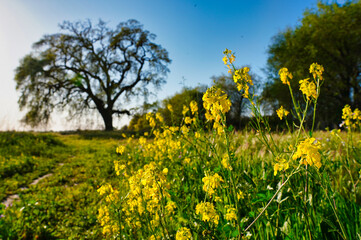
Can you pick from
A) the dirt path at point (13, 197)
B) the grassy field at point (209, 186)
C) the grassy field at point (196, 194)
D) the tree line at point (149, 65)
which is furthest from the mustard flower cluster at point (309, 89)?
the tree line at point (149, 65)

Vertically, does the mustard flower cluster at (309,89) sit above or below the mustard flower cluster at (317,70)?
below

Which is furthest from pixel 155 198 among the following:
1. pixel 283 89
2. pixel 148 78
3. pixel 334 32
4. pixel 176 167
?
pixel 148 78

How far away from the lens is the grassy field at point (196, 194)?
1.47 m

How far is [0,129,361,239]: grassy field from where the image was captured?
1467 millimetres

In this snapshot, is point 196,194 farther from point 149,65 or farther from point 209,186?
point 149,65

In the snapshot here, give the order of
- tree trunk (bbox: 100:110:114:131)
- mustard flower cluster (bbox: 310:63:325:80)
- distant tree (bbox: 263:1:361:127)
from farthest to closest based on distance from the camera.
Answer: tree trunk (bbox: 100:110:114:131)
distant tree (bbox: 263:1:361:127)
mustard flower cluster (bbox: 310:63:325:80)

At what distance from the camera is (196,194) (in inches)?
83.2

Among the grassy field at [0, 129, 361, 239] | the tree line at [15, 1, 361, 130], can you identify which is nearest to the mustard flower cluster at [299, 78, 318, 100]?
the grassy field at [0, 129, 361, 239]

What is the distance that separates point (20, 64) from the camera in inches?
758

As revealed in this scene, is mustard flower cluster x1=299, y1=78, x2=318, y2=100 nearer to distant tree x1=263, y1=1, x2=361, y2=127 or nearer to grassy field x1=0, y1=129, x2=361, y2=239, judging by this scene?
grassy field x1=0, y1=129, x2=361, y2=239

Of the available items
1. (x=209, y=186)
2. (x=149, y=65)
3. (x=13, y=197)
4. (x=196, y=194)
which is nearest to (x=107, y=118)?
(x=149, y=65)

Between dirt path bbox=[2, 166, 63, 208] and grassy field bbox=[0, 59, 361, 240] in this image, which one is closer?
grassy field bbox=[0, 59, 361, 240]

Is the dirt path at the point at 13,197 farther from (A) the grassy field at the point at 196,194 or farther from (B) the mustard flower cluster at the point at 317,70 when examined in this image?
(B) the mustard flower cluster at the point at 317,70

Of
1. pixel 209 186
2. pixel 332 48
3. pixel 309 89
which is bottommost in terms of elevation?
pixel 209 186
